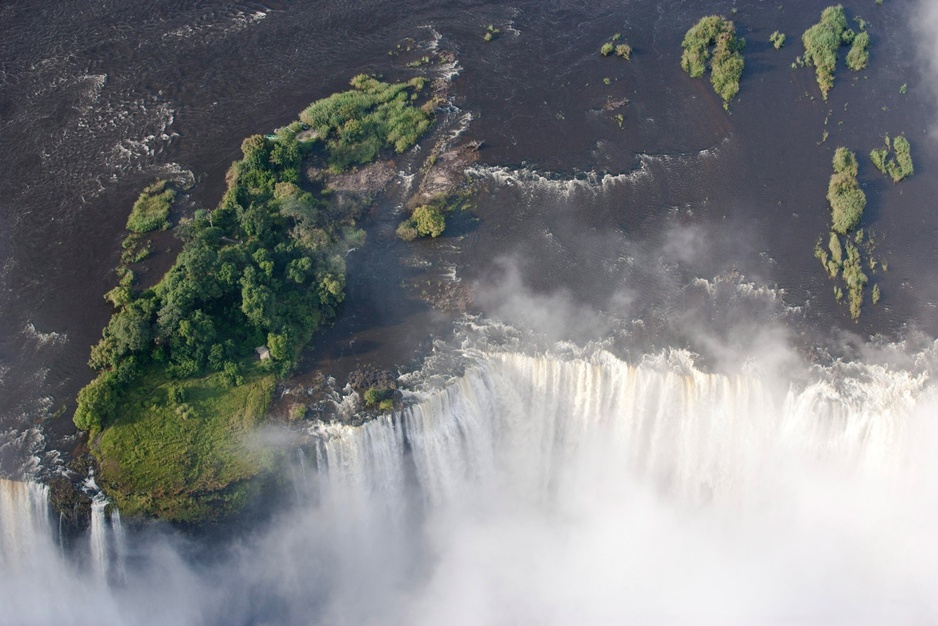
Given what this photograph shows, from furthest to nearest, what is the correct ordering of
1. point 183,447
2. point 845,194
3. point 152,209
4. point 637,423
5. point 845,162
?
point 845,162 → point 845,194 → point 152,209 → point 637,423 → point 183,447

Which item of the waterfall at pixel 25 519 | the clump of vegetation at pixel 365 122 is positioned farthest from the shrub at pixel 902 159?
the waterfall at pixel 25 519

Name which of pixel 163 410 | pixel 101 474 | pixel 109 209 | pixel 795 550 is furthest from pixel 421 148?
pixel 795 550

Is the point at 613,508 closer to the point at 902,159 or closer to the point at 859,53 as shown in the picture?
the point at 902,159

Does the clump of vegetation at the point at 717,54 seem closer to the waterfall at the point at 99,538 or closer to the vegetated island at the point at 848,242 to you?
the vegetated island at the point at 848,242

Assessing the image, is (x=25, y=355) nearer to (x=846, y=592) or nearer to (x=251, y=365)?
(x=251, y=365)

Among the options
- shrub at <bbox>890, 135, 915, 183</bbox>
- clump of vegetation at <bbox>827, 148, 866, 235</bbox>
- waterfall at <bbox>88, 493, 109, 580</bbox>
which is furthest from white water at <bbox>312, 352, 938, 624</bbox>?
shrub at <bbox>890, 135, 915, 183</bbox>

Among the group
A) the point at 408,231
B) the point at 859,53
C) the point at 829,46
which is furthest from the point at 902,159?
the point at 408,231
